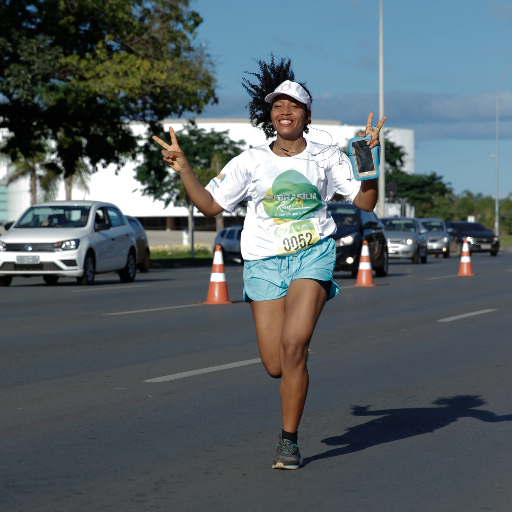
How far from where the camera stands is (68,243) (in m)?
18.7

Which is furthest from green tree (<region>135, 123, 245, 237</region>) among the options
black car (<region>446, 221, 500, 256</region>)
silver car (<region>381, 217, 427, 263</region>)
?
silver car (<region>381, 217, 427, 263</region>)

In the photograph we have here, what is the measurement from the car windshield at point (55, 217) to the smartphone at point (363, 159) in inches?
590

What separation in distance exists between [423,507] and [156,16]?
27322 millimetres

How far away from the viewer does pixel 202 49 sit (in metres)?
29.5

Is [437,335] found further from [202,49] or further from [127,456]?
[202,49]

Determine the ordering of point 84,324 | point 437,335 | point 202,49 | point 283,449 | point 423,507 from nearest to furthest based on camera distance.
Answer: point 423,507, point 283,449, point 437,335, point 84,324, point 202,49

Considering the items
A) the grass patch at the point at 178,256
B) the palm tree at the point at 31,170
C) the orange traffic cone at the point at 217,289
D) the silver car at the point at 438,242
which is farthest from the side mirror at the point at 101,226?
the palm tree at the point at 31,170

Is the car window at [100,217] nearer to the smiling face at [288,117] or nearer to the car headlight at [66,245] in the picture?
the car headlight at [66,245]

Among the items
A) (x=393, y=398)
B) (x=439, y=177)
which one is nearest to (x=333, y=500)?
(x=393, y=398)

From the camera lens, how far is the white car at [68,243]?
18531 mm

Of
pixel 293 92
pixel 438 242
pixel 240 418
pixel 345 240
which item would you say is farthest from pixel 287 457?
pixel 438 242

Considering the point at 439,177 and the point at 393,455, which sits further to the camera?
the point at 439,177

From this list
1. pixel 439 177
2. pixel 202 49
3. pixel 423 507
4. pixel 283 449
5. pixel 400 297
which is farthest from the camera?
pixel 439 177

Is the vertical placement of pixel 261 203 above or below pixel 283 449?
above
